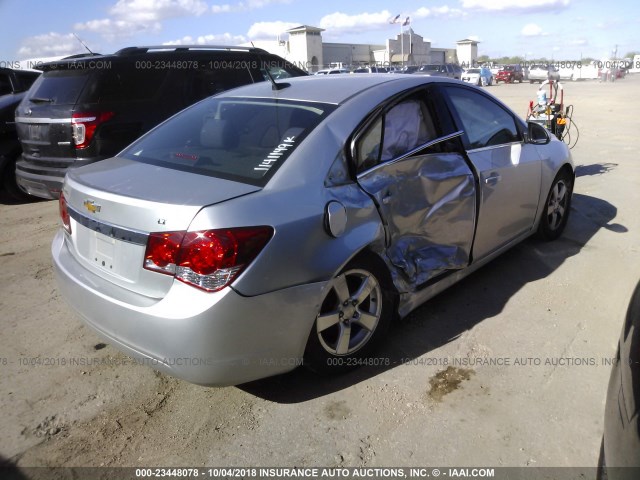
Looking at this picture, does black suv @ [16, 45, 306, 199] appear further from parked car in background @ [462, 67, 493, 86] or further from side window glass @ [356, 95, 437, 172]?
parked car in background @ [462, 67, 493, 86]

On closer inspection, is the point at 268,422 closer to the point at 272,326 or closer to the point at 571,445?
the point at 272,326

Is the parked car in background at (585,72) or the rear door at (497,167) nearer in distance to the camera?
the rear door at (497,167)

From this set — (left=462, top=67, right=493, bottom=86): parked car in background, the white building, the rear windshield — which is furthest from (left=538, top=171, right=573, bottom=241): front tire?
the white building

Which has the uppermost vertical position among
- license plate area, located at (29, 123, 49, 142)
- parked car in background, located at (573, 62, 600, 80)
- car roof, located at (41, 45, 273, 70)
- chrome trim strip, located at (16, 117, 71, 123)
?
parked car in background, located at (573, 62, 600, 80)

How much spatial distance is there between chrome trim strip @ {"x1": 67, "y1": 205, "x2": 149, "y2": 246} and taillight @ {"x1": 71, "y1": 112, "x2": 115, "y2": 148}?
2.88m

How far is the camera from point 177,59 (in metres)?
6.27

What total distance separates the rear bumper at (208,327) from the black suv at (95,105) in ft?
10.6

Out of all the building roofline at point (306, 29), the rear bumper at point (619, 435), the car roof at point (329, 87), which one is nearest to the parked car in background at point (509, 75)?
the building roofline at point (306, 29)

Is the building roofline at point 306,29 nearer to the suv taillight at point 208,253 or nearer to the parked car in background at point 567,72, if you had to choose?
the parked car in background at point 567,72

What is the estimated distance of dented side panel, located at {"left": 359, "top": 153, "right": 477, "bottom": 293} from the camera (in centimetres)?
312

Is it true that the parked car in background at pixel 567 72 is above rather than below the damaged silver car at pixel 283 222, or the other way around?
above

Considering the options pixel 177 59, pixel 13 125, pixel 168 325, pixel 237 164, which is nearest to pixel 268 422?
pixel 168 325

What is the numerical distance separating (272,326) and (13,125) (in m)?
6.28

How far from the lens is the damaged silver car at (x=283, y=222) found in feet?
7.83
